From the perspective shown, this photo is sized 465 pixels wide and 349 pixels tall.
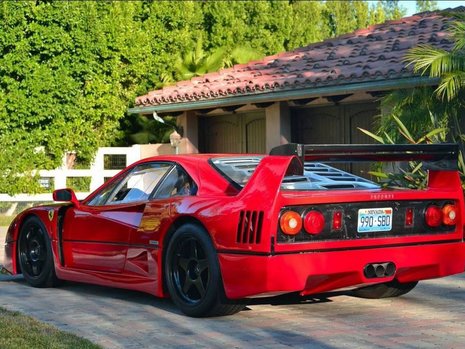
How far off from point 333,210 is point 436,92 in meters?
5.84

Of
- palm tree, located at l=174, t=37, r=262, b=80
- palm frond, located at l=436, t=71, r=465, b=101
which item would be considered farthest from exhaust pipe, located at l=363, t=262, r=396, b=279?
palm tree, located at l=174, t=37, r=262, b=80

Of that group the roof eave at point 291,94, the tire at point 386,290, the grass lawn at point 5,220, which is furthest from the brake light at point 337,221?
the grass lawn at point 5,220

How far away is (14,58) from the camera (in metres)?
22.5

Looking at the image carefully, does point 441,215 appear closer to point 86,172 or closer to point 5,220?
point 5,220

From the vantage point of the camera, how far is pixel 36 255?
9555 millimetres

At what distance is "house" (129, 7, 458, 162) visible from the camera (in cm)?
1565

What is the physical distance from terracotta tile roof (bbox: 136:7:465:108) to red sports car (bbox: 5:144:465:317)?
6759 mm

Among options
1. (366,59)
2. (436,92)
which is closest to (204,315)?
(436,92)

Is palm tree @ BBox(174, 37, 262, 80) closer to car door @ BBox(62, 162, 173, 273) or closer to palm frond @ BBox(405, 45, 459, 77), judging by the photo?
palm frond @ BBox(405, 45, 459, 77)

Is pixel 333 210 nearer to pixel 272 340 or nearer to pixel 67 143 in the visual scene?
pixel 272 340

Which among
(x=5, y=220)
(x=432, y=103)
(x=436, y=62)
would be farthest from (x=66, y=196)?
(x=5, y=220)

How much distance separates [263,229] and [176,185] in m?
1.44

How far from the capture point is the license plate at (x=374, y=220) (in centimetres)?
740

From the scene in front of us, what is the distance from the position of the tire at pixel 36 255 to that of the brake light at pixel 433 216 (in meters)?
3.57
